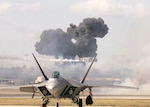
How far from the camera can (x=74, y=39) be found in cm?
16675

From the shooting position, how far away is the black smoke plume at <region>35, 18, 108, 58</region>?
15775 cm

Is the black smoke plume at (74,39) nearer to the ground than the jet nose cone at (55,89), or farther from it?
farther from it

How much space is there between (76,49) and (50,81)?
127098 millimetres

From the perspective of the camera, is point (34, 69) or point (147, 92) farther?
point (34, 69)

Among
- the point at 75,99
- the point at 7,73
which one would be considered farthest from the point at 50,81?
the point at 7,73

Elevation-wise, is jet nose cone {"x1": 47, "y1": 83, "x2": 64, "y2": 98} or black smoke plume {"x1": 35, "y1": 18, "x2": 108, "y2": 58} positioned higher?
black smoke plume {"x1": 35, "y1": 18, "x2": 108, "y2": 58}

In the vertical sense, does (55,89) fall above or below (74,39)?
below

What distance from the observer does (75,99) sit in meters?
37.9

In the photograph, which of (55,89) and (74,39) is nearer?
(55,89)

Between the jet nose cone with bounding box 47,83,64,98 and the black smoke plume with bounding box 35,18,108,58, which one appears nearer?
the jet nose cone with bounding box 47,83,64,98

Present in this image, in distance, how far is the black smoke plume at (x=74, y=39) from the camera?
157750mm

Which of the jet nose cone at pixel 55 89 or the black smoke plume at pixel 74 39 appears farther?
the black smoke plume at pixel 74 39

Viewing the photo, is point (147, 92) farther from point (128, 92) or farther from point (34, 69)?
point (34, 69)

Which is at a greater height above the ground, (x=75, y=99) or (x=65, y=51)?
(x=65, y=51)
